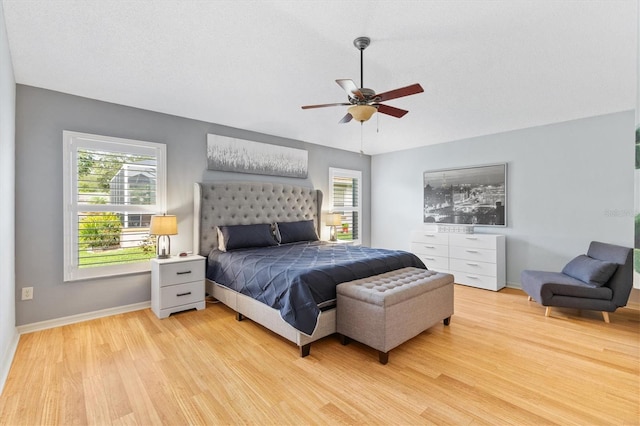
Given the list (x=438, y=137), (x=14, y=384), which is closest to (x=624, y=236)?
(x=438, y=137)

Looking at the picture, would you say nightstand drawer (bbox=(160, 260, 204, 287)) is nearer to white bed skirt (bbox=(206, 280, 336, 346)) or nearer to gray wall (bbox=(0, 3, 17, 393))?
white bed skirt (bbox=(206, 280, 336, 346))

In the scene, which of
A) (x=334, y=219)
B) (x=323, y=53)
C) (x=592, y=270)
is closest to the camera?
(x=323, y=53)

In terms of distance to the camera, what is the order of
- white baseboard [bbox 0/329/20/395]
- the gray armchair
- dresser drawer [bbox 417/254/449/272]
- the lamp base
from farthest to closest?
1. dresser drawer [bbox 417/254/449/272]
2. the lamp base
3. the gray armchair
4. white baseboard [bbox 0/329/20/395]

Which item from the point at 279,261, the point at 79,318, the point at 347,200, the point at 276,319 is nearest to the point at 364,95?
the point at 279,261

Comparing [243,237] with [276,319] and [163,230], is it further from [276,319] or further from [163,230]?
[276,319]

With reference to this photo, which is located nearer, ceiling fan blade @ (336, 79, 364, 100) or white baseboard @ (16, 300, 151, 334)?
ceiling fan blade @ (336, 79, 364, 100)

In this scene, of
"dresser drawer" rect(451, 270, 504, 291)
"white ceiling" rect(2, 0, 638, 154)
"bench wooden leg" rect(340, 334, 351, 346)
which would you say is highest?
"white ceiling" rect(2, 0, 638, 154)

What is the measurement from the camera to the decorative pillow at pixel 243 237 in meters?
3.86

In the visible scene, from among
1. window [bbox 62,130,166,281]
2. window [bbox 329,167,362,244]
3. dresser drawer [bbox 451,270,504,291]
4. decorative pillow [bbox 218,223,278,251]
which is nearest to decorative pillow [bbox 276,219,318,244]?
decorative pillow [bbox 218,223,278,251]

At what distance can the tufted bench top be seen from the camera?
236cm

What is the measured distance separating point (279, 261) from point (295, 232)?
1474 millimetres

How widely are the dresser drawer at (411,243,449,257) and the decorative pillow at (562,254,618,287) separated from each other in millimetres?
1636

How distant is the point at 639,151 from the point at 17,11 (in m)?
3.49

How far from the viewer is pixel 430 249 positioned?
510 cm
